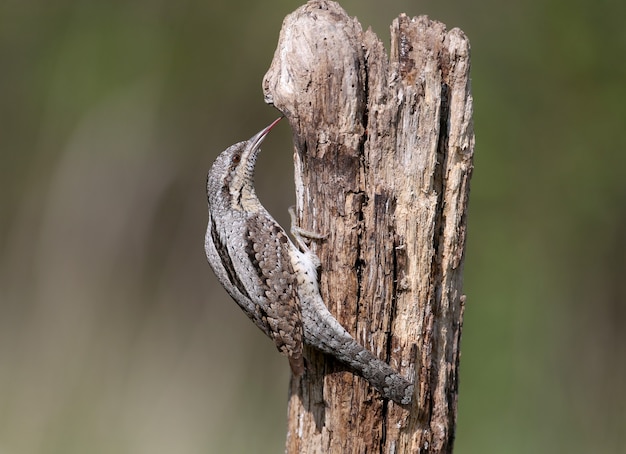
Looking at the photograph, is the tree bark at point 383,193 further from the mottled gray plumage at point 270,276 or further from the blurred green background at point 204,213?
the blurred green background at point 204,213

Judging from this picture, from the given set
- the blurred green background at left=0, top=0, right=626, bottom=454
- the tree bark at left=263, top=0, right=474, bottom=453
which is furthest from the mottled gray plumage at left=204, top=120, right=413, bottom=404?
the blurred green background at left=0, top=0, right=626, bottom=454

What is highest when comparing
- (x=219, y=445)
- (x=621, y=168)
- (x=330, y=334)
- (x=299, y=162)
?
(x=621, y=168)

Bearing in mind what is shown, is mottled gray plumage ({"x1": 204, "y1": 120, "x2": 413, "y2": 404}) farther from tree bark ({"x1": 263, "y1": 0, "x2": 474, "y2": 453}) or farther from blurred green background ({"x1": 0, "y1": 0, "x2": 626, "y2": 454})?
blurred green background ({"x1": 0, "y1": 0, "x2": 626, "y2": 454})

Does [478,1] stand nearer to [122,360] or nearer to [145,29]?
[145,29]

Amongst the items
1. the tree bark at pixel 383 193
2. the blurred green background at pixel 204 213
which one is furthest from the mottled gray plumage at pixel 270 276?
the blurred green background at pixel 204 213

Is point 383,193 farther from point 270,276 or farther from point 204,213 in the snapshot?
point 204,213

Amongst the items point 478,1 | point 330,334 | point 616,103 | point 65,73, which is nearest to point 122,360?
point 65,73

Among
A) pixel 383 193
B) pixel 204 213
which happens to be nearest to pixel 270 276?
pixel 383 193
